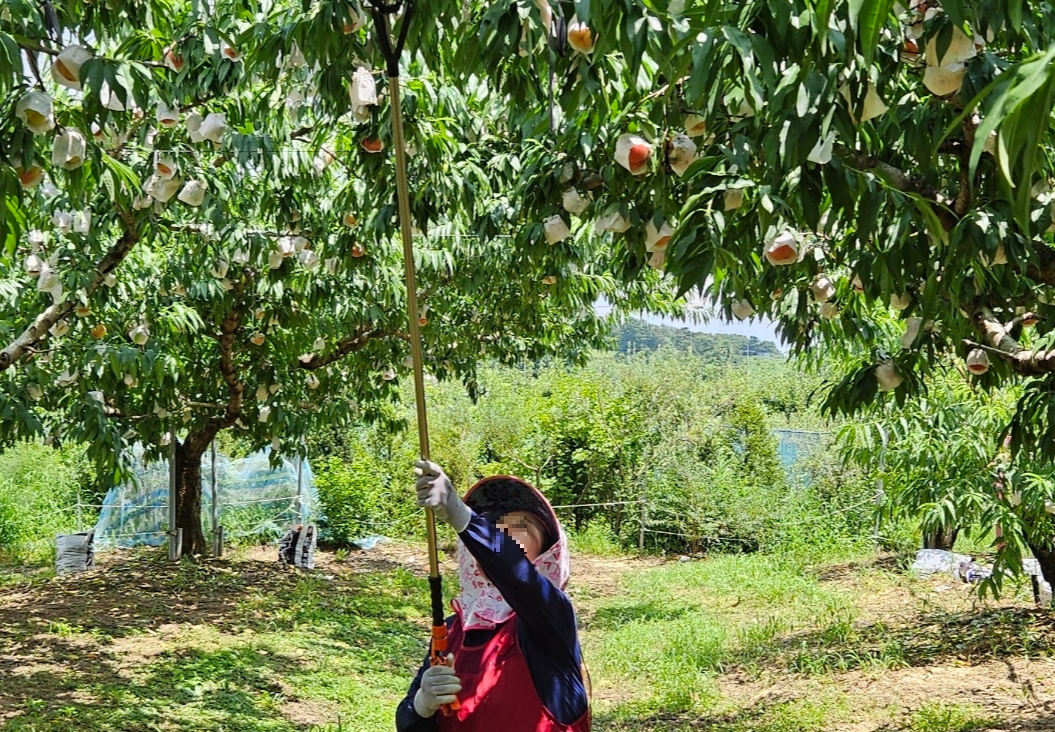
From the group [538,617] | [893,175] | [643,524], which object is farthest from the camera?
[643,524]

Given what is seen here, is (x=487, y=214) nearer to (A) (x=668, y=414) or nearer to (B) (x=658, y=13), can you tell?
(B) (x=658, y=13)

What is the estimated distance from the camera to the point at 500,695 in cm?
184

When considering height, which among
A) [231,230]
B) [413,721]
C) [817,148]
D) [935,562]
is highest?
[231,230]

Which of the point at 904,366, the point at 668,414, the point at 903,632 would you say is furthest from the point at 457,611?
the point at 668,414

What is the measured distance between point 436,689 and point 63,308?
3172mm

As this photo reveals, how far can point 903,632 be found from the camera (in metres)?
6.17

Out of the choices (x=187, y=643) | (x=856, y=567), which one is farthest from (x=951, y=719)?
(x=856, y=567)

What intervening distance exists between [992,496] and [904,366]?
2462 millimetres

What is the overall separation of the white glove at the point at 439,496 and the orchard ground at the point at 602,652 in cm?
334

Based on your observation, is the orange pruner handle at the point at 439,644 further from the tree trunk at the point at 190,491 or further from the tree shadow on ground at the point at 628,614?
the tree trunk at the point at 190,491

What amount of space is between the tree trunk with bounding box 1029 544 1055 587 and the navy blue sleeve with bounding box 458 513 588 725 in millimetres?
4579

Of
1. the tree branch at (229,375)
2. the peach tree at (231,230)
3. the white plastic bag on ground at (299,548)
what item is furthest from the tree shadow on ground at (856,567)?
the tree branch at (229,375)

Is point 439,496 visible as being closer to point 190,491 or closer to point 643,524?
point 190,491

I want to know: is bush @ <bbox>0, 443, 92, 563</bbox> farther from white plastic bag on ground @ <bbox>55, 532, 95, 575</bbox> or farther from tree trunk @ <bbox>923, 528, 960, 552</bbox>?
tree trunk @ <bbox>923, 528, 960, 552</bbox>
